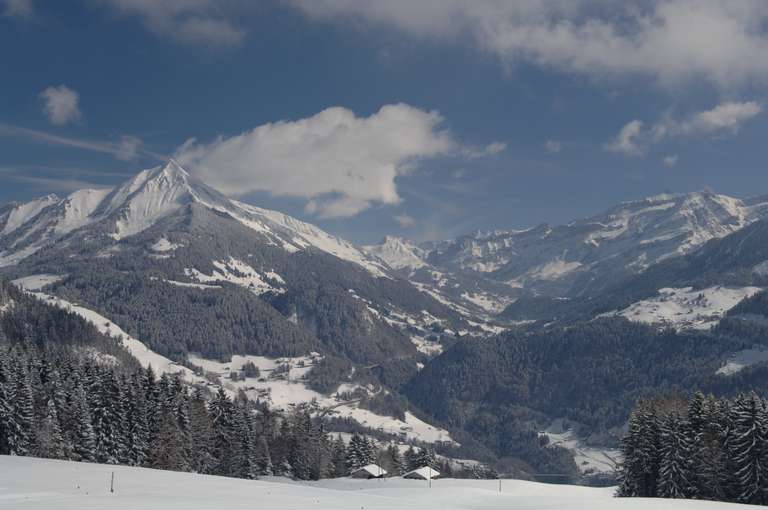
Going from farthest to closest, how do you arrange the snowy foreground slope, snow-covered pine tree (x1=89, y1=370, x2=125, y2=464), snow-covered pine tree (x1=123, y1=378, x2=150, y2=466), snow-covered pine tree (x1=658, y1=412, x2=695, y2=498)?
snow-covered pine tree (x1=123, y1=378, x2=150, y2=466), snow-covered pine tree (x1=89, y1=370, x2=125, y2=464), snow-covered pine tree (x1=658, y1=412, x2=695, y2=498), the snowy foreground slope

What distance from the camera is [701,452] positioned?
81.6m

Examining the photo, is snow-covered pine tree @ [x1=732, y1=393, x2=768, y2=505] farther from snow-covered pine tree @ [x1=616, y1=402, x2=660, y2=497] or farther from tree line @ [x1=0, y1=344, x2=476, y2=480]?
tree line @ [x1=0, y1=344, x2=476, y2=480]

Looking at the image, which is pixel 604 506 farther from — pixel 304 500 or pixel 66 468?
pixel 66 468

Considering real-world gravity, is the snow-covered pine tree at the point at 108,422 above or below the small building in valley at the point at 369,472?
above

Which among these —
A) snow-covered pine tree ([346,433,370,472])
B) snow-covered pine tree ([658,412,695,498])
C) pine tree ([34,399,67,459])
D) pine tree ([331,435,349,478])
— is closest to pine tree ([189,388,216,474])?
pine tree ([34,399,67,459])

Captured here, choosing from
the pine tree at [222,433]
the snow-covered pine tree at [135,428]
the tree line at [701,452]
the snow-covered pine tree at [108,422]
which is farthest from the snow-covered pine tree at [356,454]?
the tree line at [701,452]

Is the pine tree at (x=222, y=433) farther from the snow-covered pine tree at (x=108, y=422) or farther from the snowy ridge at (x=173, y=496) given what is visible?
the snowy ridge at (x=173, y=496)

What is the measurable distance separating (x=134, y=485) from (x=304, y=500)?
13.5m

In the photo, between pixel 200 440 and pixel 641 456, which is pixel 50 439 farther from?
pixel 641 456

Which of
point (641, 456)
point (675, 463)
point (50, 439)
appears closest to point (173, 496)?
point (50, 439)

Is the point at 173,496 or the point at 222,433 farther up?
the point at 222,433

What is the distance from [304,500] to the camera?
47750 millimetres

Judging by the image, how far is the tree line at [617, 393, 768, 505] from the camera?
76.8m

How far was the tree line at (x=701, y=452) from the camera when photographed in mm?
76812
